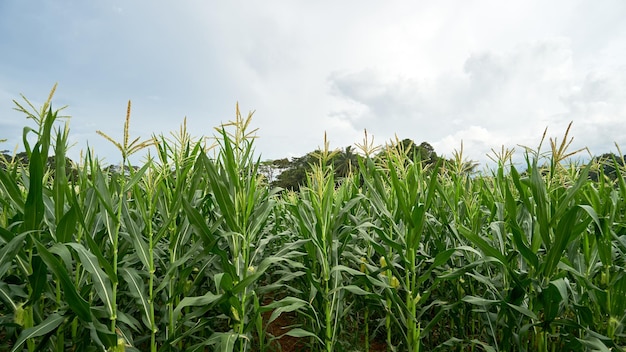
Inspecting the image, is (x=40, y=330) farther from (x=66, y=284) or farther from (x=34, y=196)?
(x=34, y=196)

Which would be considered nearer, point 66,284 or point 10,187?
point 66,284

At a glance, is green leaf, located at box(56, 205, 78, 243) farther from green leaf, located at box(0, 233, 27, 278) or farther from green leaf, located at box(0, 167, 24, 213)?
green leaf, located at box(0, 167, 24, 213)

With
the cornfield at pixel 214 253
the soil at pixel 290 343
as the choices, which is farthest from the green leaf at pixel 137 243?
the soil at pixel 290 343

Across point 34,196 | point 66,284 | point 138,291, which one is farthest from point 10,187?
point 138,291

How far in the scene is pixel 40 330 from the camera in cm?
167

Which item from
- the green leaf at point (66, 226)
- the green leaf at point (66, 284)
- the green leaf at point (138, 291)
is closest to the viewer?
the green leaf at point (66, 284)

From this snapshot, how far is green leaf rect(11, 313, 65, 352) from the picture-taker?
163 cm

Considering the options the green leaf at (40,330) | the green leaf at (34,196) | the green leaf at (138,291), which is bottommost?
the green leaf at (40,330)

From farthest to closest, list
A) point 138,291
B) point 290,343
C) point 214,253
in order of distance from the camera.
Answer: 1. point 290,343
2. point 214,253
3. point 138,291

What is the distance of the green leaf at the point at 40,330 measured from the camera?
163cm

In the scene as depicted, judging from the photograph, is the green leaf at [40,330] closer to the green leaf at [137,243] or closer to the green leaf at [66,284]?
the green leaf at [66,284]

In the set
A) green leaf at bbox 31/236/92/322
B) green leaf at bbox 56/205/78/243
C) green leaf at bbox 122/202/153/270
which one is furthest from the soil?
green leaf at bbox 56/205/78/243

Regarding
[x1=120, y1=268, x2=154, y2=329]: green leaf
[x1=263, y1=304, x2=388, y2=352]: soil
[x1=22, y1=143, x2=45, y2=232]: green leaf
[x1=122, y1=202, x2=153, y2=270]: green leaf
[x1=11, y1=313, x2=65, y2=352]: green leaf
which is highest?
[x1=22, y1=143, x2=45, y2=232]: green leaf

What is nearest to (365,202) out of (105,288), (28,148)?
(105,288)
